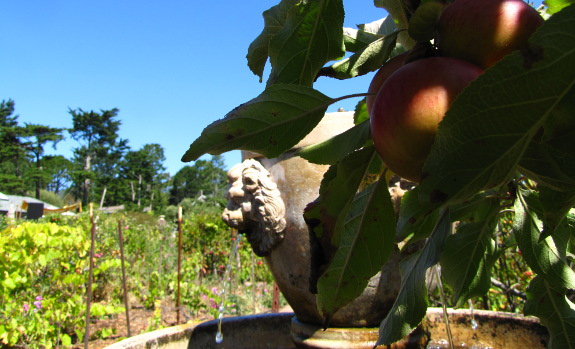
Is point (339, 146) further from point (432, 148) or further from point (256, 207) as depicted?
point (256, 207)

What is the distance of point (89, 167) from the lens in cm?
4841

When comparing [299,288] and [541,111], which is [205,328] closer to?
[299,288]

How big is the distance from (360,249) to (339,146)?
121mm

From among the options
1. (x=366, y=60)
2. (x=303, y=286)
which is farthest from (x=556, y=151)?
(x=303, y=286)

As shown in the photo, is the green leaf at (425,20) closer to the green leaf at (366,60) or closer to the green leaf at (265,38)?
the green leaf at (366,60)

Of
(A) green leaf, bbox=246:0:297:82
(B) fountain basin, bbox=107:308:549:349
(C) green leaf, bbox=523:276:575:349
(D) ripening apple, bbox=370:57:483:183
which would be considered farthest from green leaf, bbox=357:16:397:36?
(B) fountain basin, bbox=107:308:549:349

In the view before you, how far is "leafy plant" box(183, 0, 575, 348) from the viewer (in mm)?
267

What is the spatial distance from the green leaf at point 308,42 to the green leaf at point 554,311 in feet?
1.93

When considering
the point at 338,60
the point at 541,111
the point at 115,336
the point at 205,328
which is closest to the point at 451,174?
the point at 541,111

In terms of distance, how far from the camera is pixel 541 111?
272 millimetres

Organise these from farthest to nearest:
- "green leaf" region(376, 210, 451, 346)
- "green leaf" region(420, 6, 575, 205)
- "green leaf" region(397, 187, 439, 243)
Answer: "green leaf" region(376, 210, 451, 346)
"green leaf" region(397, 187, 439, 243)
"green leaf" region(420, 6, 575, 205)

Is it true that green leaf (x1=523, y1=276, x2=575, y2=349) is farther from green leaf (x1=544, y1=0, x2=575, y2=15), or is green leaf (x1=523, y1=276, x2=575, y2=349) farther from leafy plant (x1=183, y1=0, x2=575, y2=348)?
green leaf (x1=544, y1=0, x2=575, y2=15)

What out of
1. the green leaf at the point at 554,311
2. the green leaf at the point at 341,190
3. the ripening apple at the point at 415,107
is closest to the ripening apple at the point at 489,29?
the ripening apple at the point at 415,107

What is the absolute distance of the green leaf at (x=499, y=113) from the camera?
0.86 ft
